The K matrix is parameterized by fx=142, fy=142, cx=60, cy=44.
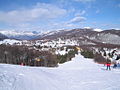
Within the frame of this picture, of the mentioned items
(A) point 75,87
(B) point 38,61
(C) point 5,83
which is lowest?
(B) point 38,61

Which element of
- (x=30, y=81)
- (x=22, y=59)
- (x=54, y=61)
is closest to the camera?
(x=30, y=81)

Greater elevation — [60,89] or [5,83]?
[5,83]

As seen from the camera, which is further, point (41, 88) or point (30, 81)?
point (30, 81)

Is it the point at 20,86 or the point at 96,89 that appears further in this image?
the point at 96,89

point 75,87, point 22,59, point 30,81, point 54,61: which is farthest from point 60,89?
point 22,59

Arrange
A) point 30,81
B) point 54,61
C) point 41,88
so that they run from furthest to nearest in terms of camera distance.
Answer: point 54,61
point 30,81
point 41,88

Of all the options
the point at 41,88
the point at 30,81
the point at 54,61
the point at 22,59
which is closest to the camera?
the point at 41,88

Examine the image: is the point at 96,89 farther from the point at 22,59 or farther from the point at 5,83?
the point at 22,59

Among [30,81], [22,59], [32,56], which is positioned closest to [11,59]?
[22,59]

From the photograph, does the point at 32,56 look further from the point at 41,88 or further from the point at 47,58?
the point at 41,88
